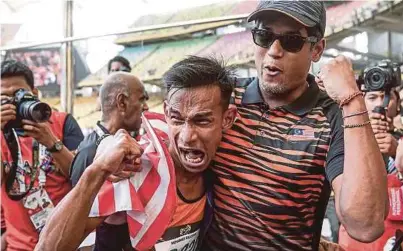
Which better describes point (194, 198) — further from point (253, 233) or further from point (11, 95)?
point (11, 95)

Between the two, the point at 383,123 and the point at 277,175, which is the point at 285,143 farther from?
the point at 383,123

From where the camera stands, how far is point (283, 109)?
163cm

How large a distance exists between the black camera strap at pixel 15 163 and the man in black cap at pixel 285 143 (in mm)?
1216

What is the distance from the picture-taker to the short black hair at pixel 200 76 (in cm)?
160

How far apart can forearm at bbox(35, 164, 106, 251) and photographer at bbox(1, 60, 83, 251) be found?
3.56 feet

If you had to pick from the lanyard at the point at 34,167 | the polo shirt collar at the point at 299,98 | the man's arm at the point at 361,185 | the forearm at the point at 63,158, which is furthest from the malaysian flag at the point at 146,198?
the lanyard at the point at 34,167

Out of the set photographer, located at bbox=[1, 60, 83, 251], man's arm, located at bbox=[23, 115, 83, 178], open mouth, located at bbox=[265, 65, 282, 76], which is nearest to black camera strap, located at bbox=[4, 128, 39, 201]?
photographer, located at bbox=[1, 60, 83, 251]

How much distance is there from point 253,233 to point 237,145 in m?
0.26

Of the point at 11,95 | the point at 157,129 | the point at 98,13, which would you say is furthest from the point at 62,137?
the point at 98,13

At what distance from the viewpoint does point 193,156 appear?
1559 mm

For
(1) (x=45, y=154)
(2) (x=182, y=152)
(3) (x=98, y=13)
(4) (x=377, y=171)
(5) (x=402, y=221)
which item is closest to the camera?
(4) (x=377, y=171)

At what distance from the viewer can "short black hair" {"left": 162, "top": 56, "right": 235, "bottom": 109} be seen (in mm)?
1602

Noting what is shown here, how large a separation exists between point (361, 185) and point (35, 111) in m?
1.49

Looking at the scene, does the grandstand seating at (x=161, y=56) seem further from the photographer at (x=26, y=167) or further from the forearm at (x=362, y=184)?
the forearm at (x=362, y=184)
